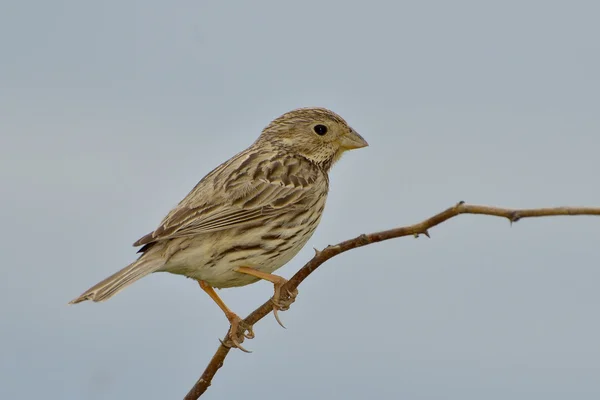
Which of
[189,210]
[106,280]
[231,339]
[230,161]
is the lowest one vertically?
[231,339]

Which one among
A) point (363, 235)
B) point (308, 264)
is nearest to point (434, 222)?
point (363, 235)

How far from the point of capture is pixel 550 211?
150 inches

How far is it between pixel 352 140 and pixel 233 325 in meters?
2.78

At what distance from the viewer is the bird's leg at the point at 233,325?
7015 millimetres

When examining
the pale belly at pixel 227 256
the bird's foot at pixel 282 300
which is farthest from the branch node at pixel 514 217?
the pale belly at pixel 227 256

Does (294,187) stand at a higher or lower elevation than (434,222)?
higher

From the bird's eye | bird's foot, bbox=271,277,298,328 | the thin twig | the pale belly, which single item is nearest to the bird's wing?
the pale belly

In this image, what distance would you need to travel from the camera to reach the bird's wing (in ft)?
25.0

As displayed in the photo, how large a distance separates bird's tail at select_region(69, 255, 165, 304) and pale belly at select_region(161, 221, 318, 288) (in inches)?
5.7

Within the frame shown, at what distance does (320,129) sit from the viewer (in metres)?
9.41

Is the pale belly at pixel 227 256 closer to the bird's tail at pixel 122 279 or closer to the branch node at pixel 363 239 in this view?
the bird's tail at pixel 122 279

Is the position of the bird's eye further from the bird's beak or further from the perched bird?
the perched bird

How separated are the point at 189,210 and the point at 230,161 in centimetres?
118

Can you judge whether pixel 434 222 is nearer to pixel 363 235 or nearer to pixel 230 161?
pixel 363 235
